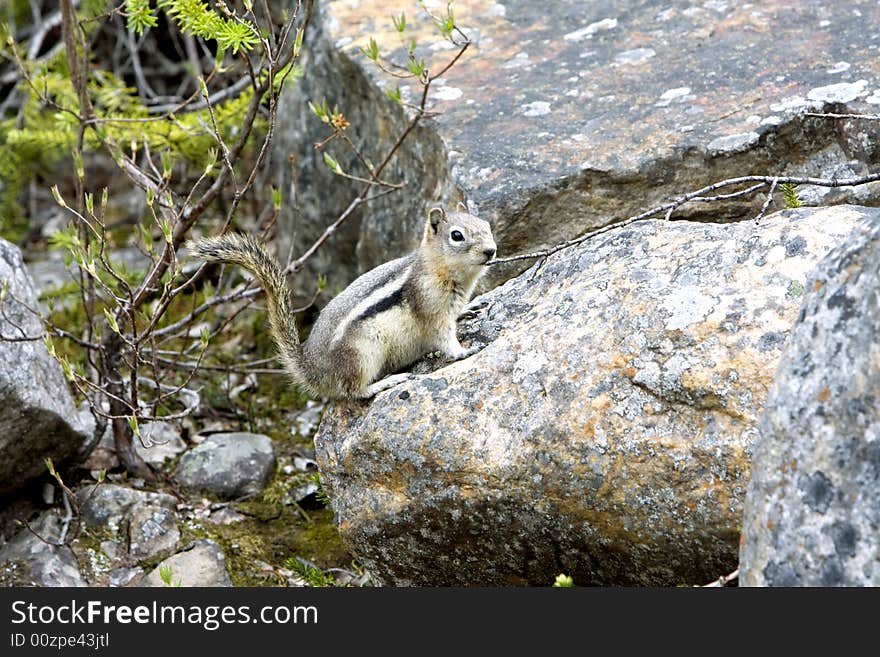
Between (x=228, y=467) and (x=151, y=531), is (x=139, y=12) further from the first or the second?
(x=151, y=531)

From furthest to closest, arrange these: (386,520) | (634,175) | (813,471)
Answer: (634,175) → (386,520) → (813,471)

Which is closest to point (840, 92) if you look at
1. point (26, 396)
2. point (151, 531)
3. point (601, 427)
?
point (601, 427)

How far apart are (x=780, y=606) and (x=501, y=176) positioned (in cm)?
363

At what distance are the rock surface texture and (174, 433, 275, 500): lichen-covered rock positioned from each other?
1.44 metres

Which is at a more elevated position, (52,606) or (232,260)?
(232,260)

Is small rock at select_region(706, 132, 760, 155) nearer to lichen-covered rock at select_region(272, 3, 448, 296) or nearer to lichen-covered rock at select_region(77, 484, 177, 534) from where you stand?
lichen-covered rock at select_region(272, 3, 448, 296)

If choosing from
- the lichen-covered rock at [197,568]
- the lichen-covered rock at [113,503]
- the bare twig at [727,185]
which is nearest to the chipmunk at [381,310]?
the bare twig at [727,185]

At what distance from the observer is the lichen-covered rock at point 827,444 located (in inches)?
108

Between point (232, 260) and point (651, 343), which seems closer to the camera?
point (651, 343)

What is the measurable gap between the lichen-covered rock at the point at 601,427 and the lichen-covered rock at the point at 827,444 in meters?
0.85

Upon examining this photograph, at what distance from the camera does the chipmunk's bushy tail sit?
17.1 ft

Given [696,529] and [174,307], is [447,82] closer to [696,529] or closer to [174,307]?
[174,307]

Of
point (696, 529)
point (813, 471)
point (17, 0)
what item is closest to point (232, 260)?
point (696, 529)

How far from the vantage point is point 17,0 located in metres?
10.8
